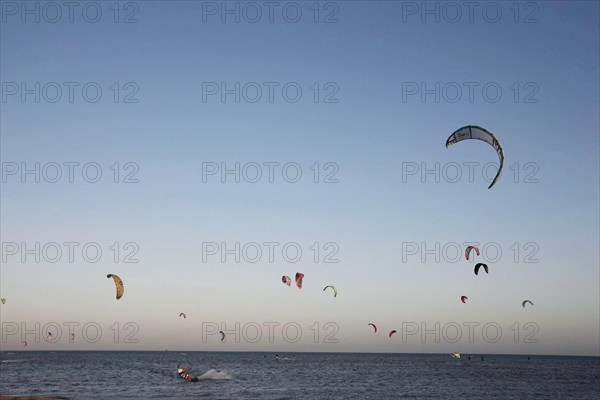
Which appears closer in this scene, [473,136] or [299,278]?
[473,136]

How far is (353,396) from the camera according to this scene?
176ft

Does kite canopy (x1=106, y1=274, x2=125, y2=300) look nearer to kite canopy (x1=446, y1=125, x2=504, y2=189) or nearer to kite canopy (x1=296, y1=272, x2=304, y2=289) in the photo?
kite canopy (x1=296, y1=272, x2=304, y2=289)

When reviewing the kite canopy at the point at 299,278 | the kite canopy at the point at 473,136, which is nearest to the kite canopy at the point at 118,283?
the kite canopy at the point at 299,278

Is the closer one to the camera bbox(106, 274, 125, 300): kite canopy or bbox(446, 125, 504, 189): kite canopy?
bbox(446, 125, 504, 189): kite canopy

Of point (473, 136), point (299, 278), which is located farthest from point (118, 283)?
point (473, 136)

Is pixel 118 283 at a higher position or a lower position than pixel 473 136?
lower

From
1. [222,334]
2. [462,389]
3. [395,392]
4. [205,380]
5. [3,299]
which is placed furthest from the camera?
[222,334]

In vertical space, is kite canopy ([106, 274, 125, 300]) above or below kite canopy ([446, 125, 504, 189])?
below

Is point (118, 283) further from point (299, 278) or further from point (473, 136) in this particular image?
point (473, 136)

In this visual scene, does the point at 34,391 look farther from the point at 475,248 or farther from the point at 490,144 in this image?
the point at 490,144

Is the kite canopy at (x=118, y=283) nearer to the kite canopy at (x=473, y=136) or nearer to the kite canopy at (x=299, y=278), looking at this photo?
the kite canopy at (x=299, y=278)

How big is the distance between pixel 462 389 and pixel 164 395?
99.5 ft

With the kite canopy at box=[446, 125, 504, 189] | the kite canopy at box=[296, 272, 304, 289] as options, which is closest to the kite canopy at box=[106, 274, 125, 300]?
the kite canopy at box=[296, 272, 304, 289]

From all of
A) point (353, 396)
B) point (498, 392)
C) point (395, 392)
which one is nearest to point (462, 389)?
point (498, 392)
